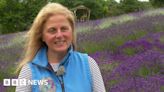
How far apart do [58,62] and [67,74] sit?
0.11m

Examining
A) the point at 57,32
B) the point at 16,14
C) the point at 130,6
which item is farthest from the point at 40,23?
the point at 130,6

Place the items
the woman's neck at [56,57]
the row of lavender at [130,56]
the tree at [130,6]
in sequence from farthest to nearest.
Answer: the tree at [130,6] < the row of lavender at [130,56] < the woman's neck at [56,57]

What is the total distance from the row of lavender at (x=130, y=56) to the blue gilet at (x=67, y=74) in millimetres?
2724

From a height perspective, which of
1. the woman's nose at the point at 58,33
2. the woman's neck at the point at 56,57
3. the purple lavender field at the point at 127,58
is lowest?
the purple lavender field at the point at 127,58

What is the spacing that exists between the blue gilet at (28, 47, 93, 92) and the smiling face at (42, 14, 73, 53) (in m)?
0.07

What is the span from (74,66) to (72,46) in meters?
0.17

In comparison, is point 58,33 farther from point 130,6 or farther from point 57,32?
point 130,6

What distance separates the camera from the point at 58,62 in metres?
2.72

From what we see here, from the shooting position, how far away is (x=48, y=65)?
2.68m

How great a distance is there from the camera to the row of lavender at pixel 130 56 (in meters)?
5.75

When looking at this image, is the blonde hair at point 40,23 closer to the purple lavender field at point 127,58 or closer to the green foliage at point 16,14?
the purple lavender field at point 127,58

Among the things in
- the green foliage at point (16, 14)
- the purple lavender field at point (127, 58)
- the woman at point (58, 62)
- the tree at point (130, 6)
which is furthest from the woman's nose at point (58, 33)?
the tree at point (130, 6)

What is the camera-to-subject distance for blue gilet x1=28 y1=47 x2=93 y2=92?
260 cm

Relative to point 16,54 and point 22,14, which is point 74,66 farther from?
point 22,14
